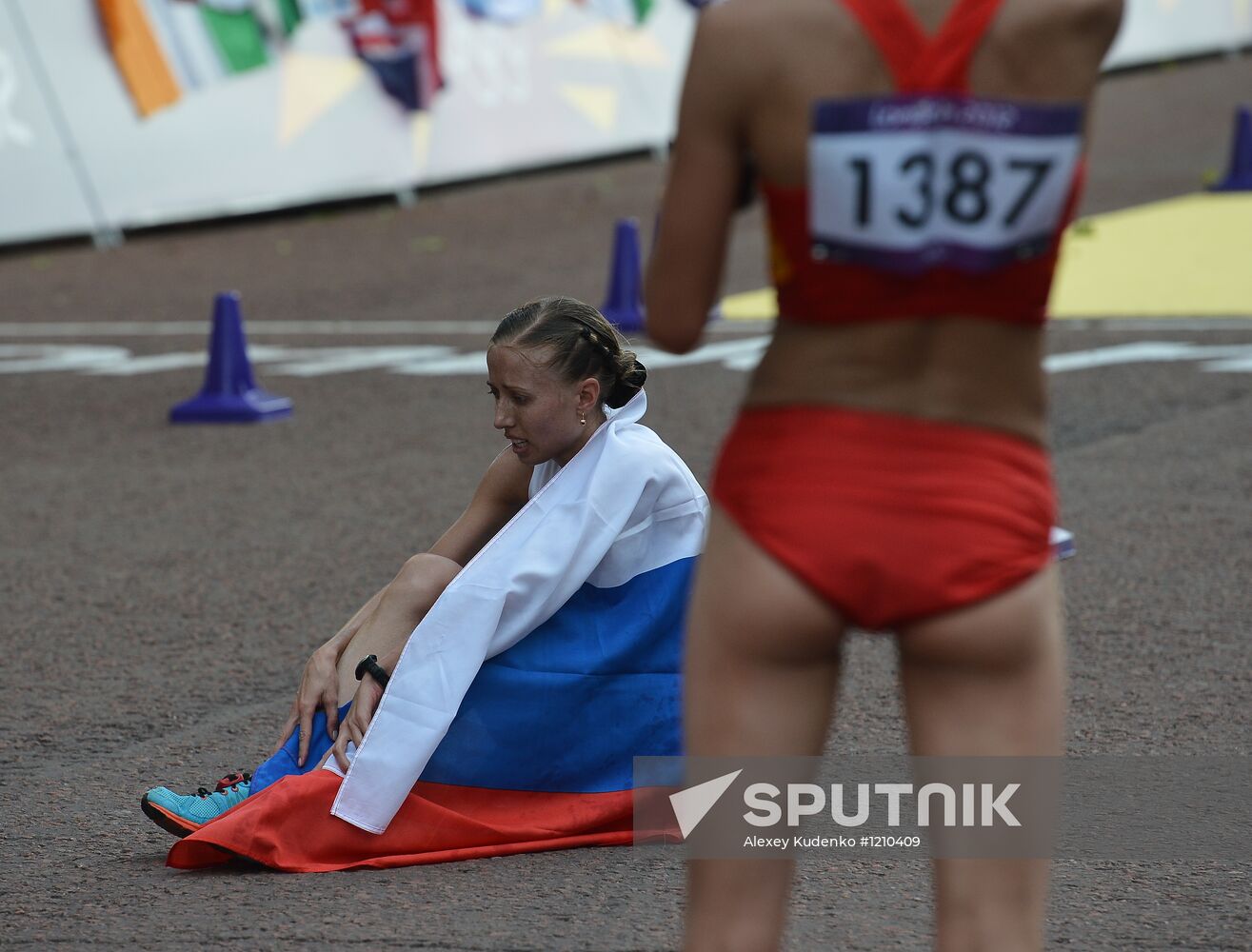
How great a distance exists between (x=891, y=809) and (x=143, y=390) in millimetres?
6964

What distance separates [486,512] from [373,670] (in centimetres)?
42

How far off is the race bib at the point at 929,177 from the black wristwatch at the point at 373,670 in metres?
1.91

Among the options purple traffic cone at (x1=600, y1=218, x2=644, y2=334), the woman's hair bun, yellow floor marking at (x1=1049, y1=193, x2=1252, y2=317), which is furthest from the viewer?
yellow floor marking at (x1=1049, y1=193, x2=1252, y2=317)

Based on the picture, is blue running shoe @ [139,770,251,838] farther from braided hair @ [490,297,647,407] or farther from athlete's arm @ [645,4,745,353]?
athlete's arm @ [645,4,745,353]

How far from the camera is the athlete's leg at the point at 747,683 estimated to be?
2.18m

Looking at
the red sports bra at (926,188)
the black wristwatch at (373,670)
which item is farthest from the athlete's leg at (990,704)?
the black wristwatch at (373,670)

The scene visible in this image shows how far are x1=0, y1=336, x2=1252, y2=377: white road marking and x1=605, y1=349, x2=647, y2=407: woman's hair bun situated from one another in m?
5.80

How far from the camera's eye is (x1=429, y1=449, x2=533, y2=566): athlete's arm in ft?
13.3

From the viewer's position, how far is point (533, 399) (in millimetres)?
3764

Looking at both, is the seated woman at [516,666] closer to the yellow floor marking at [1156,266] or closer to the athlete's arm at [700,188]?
the athlete's arm at [700,188]

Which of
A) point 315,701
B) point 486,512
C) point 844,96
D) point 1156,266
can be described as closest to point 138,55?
point 1156,266

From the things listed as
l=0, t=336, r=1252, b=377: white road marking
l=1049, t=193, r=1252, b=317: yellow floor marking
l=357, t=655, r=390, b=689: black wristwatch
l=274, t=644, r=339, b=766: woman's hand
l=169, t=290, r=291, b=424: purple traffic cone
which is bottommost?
l=1049, t=193, r=1252, b=317: yellow floor marking

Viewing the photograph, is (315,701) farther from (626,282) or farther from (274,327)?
(274,327)

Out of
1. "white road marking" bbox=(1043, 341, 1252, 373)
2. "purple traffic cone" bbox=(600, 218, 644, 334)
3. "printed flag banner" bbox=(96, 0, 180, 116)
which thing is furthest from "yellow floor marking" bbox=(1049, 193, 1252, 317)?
"printed flag banner" bbox=(96, 0, 180, 116)
